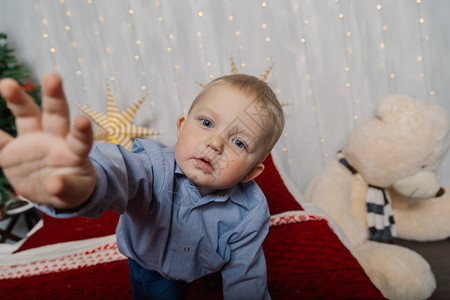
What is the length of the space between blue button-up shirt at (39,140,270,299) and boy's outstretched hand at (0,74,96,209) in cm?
18

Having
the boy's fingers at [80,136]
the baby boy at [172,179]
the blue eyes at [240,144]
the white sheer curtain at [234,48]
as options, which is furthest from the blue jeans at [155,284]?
the white sheer curtain at [234,48]

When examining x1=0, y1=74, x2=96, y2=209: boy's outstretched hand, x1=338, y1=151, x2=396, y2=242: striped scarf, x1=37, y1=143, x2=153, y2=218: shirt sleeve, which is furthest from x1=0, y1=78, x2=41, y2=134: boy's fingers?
x1=338, y1=151, x2=396, y2=242: striped scarf

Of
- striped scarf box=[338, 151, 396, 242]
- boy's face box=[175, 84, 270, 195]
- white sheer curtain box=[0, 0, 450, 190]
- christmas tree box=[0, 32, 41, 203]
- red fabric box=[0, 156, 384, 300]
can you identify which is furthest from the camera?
white sheer curtain box=[0, 0, 450, 190]

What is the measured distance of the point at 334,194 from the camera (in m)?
1.61

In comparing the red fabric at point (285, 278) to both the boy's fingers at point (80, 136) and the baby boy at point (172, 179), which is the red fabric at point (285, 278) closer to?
the baby boy at point (172, 179)

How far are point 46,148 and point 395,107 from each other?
150cm

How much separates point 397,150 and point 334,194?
13.8 inches

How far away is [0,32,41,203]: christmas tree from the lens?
1419mm

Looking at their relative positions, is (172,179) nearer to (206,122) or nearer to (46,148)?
(206,122)

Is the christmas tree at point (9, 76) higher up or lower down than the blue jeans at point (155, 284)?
higher up

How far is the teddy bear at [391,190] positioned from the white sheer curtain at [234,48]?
35cm

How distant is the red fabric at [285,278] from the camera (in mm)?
851

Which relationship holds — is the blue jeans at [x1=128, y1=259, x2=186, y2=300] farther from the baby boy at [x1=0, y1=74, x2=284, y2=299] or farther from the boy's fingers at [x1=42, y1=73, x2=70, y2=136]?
the boy's fingers at [x1=42, y1=73, x2=70, y2=136]

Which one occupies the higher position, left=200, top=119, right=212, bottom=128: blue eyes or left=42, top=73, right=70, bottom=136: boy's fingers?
left=42, top=73, right=70, bottom=136: boy's fingers
